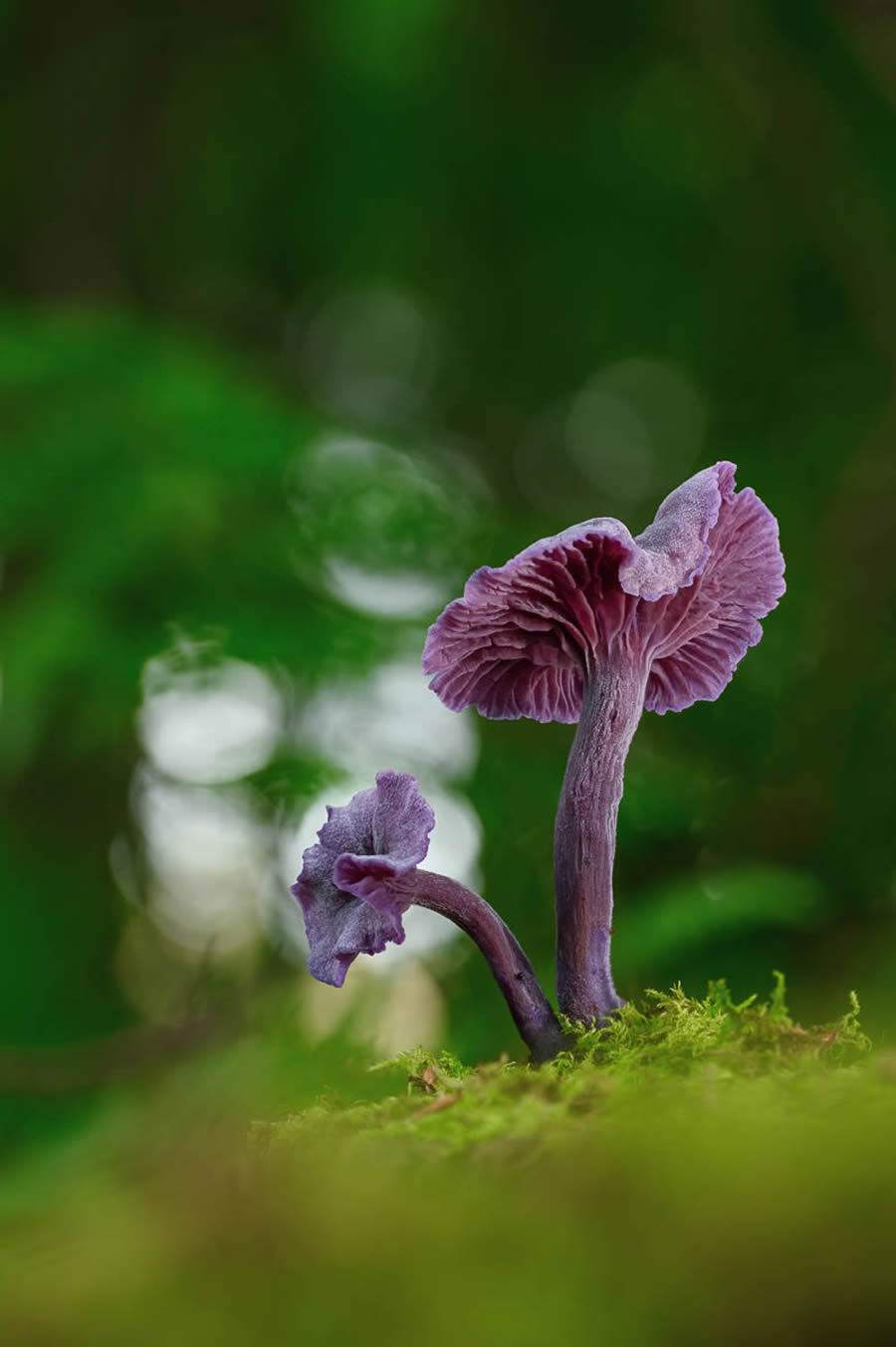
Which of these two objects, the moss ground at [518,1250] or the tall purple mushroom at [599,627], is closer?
the moss ground at [518,1250]

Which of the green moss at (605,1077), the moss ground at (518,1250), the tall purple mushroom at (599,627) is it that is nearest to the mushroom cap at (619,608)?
the tall purple mushroom at (599,627)

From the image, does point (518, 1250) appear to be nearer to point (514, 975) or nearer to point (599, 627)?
point (514, 975)

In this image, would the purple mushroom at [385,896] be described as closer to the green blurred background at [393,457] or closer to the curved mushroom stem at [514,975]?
the curved mushroom stem at [514,975]

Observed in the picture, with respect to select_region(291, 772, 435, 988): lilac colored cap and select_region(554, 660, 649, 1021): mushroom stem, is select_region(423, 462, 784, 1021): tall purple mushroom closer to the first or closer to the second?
Result: select_region(554, 660, 649, 1021): mushroom stem

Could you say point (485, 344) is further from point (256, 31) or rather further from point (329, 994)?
point (329, 994)

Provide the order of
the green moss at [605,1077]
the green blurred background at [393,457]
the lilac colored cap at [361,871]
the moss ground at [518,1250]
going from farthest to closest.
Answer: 1. the green blurred background at [393,457]
2. the lilac colored cap at [361,871]
3. the green moss at [605,1077]
4. the moss ground at [518,1250]

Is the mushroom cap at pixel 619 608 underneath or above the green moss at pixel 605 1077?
above

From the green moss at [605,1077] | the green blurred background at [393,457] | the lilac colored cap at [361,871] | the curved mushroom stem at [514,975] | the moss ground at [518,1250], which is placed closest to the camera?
the moss ground at [518,1250]
